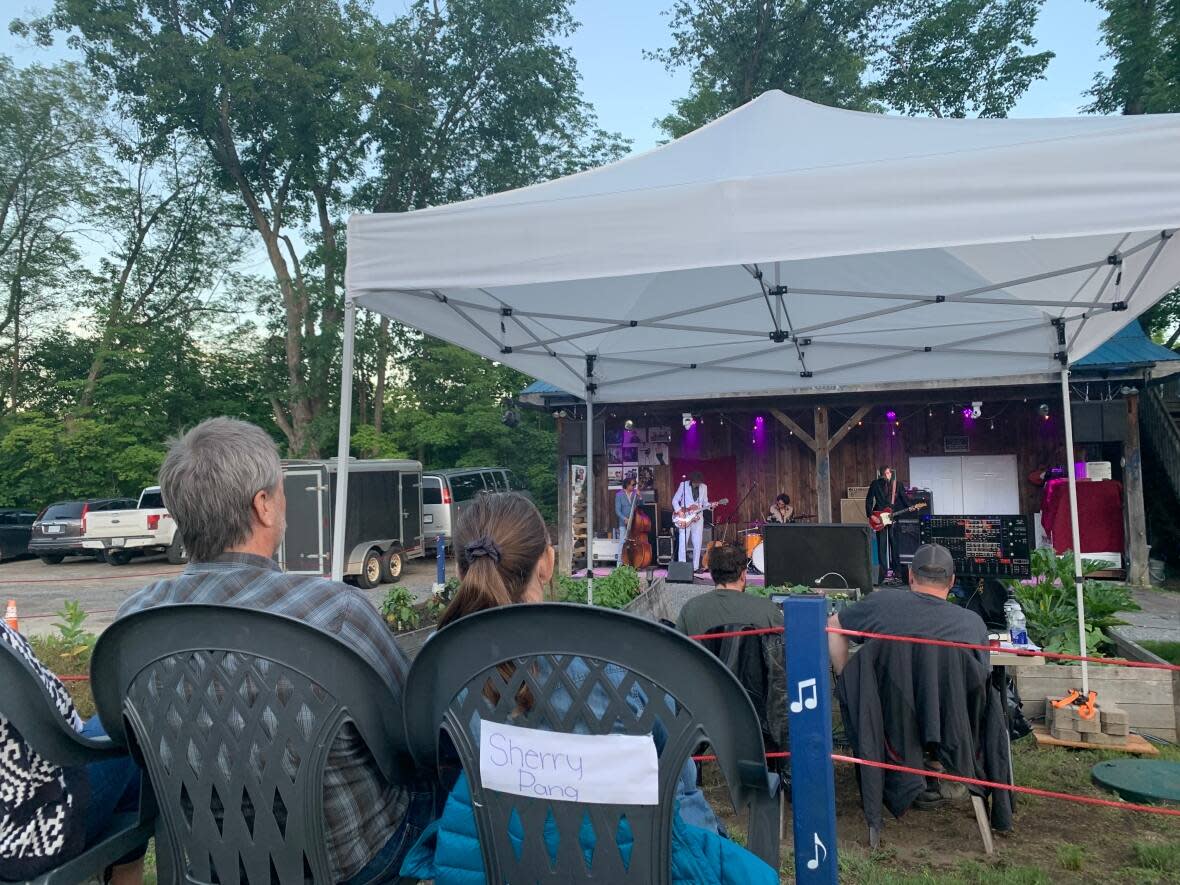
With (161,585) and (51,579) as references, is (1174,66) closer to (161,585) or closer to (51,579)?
(161,585)

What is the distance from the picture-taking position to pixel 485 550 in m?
1.83

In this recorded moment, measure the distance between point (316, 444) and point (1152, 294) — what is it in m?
22.0

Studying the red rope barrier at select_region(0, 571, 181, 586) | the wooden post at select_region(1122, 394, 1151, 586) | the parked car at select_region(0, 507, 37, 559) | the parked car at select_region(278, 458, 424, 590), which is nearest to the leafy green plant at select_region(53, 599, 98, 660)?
the parked car at select_region(278, 458, 424, 590)

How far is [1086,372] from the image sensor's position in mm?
11453

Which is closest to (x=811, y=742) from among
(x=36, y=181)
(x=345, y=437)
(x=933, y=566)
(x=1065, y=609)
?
(x=933, y=566)

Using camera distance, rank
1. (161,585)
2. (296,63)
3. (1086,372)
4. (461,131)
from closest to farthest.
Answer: (161,585) < (1086,372) < (296,63) < (461,131)

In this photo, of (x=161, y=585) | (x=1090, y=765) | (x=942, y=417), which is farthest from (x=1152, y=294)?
(x=942, y=417)

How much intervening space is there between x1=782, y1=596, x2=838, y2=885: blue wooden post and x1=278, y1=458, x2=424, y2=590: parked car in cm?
1014

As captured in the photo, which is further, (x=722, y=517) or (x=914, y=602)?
(x=722, y=517)

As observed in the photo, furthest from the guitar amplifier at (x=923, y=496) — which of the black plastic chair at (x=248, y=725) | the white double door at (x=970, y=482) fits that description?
the black plastic chair at (x=248, y=725)

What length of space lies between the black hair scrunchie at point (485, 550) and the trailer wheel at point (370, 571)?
11661 mm

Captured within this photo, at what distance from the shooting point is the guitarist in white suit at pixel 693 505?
1326 cm

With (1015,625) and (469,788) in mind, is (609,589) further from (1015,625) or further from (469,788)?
(469,788)

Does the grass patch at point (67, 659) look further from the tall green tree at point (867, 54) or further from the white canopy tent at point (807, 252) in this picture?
the tall green tree at point (867, 54)
